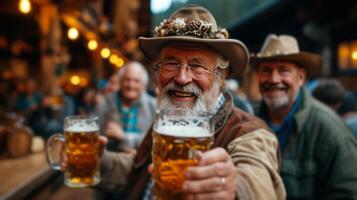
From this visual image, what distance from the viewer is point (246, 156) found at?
3.92 ft

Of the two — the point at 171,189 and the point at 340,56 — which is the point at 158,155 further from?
the point at 340,56

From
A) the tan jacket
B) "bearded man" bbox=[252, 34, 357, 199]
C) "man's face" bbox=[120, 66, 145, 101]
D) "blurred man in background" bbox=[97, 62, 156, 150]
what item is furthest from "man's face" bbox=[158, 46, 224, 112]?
"man's face" bbox=[120, 66, 145, 101]

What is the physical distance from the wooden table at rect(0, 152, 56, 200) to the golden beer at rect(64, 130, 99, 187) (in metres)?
1.31

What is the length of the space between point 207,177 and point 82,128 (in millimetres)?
1027

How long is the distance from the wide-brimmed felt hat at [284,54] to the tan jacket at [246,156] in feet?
3.36

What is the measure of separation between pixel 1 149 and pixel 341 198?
3762mm

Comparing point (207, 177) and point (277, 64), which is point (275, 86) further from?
point (207, 177)

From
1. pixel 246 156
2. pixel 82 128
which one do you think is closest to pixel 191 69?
pixel 246 156

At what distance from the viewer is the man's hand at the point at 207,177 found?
0.81 metres

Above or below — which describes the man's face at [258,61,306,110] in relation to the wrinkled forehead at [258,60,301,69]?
below

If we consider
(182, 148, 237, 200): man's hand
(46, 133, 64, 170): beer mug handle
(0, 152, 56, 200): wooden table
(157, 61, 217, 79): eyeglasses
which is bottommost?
(0, 152, 56, 200): wooden table

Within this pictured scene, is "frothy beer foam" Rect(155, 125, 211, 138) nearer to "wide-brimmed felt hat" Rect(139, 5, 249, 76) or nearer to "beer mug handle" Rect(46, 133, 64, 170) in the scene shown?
"wide-brimmed felt hat" Rect(139, 5, 249, 76)

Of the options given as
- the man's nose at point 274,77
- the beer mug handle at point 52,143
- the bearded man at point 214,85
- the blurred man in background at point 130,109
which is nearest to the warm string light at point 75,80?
the blurred man in background at point 130,109

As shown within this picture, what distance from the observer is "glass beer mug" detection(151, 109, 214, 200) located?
2.90 ft
